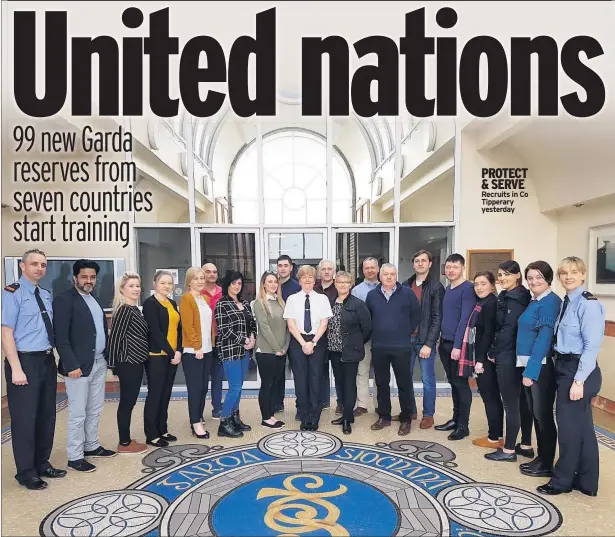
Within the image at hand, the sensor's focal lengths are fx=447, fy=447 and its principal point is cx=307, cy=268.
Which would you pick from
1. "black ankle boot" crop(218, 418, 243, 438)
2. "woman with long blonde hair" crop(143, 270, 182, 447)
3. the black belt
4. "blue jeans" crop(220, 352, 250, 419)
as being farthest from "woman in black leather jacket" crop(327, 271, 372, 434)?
the black belt

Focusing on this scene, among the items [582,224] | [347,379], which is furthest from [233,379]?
[582,224]

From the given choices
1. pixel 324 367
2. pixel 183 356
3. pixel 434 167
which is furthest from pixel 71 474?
pixel 434 167

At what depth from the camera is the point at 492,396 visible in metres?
3.43

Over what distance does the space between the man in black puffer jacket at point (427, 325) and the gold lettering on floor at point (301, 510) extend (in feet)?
4.64

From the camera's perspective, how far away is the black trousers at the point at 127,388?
10.9 ft

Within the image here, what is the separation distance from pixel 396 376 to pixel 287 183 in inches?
111

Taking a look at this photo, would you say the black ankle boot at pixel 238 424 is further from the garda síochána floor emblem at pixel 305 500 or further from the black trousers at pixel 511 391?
the black trousers at pixel 511 391

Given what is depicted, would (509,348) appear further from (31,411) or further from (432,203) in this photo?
(31,411)

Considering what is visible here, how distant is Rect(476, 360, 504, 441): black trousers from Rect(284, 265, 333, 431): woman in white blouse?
1.27 meters

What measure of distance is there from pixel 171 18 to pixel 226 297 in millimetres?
2219

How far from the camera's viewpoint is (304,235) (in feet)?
18.3

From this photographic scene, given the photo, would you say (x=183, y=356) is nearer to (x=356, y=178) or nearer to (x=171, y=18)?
(x=171, y=18)

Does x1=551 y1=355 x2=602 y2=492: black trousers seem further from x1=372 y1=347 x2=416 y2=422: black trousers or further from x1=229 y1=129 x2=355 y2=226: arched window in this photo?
x1=229 y1=129 x2=355 y2=226: arched window

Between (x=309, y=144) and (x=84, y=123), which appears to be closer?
(x=84, y=123)
